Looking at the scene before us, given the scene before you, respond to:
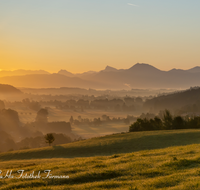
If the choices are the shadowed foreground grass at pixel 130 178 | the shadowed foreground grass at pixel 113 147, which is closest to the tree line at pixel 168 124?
the shadowed foreground grass at pixel 113 147

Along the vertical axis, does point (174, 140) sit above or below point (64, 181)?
below

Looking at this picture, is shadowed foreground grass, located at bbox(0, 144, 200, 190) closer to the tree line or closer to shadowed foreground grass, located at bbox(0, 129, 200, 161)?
shadowed foreground grass, located at bbox(0, 129, 200, 161)

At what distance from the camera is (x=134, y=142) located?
53.4 metres

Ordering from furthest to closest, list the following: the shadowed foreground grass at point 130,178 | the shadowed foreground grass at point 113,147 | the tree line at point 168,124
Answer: the tree line at point 168,124 < the shadowed foreground grass at point 113,147 < the shadowed foreground grass at point 130,178

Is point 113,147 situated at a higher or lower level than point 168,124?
higher

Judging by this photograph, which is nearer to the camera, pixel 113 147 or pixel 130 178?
pixel 130 178

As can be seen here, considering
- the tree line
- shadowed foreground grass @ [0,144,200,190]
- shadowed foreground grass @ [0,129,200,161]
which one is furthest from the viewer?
the tree line

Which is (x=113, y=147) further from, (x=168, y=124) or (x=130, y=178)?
(x=168, y=124)

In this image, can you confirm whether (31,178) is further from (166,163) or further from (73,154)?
(73,154)

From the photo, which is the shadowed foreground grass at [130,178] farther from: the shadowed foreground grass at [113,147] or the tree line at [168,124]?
the tree line at [168,124]

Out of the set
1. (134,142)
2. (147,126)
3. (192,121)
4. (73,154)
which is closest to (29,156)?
(73,154)

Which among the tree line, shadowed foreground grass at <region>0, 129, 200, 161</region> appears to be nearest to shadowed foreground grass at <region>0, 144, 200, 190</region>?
shadowed foreground grass at <region>0, 129, 200, 161</region>

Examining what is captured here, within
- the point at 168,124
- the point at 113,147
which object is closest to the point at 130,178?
the point at 113,147

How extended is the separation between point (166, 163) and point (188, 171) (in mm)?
2546
